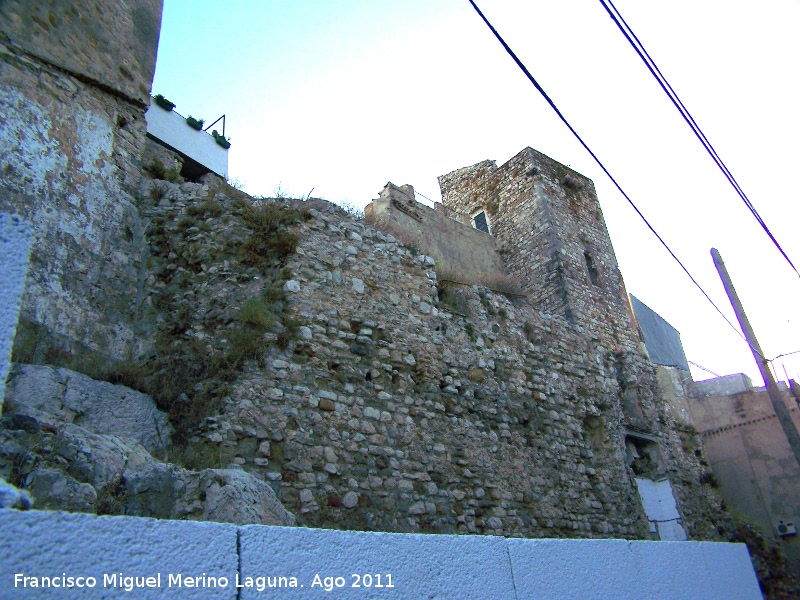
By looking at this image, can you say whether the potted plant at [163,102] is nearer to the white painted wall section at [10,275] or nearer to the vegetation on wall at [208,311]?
the vegetation on wall at [208,311]

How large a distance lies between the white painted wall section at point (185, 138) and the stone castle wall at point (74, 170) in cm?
366

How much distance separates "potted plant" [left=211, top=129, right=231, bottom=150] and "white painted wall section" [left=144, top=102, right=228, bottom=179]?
0.07m

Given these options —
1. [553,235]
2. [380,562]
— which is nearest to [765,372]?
[553,235]

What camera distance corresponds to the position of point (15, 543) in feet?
6.55

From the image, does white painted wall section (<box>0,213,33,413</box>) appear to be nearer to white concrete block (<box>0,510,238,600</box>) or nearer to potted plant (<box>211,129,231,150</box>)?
white concrete block (<box>0,510,238,600</box>)

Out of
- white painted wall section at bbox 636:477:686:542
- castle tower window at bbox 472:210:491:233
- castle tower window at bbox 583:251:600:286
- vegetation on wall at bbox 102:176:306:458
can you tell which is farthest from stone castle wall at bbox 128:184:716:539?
castle tower window at bbox 472:210:491:233

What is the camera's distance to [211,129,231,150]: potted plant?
510 inches

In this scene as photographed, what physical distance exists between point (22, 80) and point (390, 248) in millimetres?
4273

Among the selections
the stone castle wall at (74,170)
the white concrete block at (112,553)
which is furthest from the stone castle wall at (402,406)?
the white concrete block at (112,553)

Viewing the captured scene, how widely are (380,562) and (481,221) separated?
1245cm

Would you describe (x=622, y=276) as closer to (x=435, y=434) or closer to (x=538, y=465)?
(x=538, y=465)

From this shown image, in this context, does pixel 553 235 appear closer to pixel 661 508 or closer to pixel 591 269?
pixel 591 269

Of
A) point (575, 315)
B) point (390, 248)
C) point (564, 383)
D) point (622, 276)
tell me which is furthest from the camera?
point (622, 276)

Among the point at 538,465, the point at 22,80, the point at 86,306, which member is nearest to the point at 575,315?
the point at 538,465
